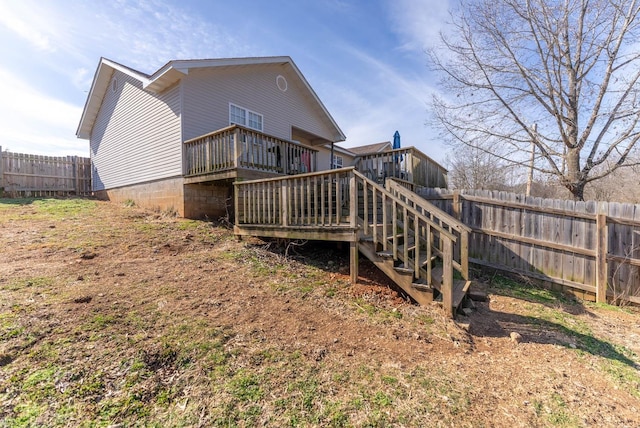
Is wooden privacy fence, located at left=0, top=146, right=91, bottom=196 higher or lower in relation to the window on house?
lower

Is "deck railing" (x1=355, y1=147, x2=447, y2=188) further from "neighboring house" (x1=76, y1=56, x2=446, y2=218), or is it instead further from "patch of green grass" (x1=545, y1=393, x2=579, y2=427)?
"patch of green grass" (x1=545, y1=393, x2=579, y2=427)

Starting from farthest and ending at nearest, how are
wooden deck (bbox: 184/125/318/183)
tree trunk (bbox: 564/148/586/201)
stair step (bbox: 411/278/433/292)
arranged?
tree trunk (bbox: 564/148/586/201), wooden deck (bbox: 184/125/318/183), stair step (bbox: 411/278/433/292)

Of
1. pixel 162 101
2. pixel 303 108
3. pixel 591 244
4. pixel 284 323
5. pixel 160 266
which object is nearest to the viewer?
pixel 284 323

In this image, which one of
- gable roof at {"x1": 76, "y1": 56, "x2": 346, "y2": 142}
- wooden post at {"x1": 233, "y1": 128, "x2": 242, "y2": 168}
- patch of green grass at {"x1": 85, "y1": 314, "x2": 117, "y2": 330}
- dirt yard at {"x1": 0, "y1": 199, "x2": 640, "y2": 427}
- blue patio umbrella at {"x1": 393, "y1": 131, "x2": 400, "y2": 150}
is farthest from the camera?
blue patio umbrella at {"x1": 393, "y1": 131, "x2": 400, "y2": 150}

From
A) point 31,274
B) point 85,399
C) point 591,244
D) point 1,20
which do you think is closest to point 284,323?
point 85,399

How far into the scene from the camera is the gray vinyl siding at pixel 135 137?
9.37 m

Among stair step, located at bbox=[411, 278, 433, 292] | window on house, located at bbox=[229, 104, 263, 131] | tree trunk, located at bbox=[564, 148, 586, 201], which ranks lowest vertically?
stair step, located at bbox=[411, 278, 433, 292]

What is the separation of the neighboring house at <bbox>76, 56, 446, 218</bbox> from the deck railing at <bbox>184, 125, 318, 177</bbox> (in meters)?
0.03

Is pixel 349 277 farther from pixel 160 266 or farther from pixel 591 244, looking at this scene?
pixel 591 244

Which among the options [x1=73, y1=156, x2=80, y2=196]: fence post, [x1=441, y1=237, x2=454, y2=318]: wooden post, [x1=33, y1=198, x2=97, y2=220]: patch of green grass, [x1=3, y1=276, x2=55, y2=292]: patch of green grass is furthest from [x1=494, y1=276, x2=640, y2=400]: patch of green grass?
[x1=73, y1=156, x2=80, y2=196]: fence post

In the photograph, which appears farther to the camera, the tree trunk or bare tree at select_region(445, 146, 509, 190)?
bare tree at select_region(445, 146, 509, 190)

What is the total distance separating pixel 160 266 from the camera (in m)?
5.20

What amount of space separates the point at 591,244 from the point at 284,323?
6461mm

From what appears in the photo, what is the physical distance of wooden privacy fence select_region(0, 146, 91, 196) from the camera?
39.7ft
